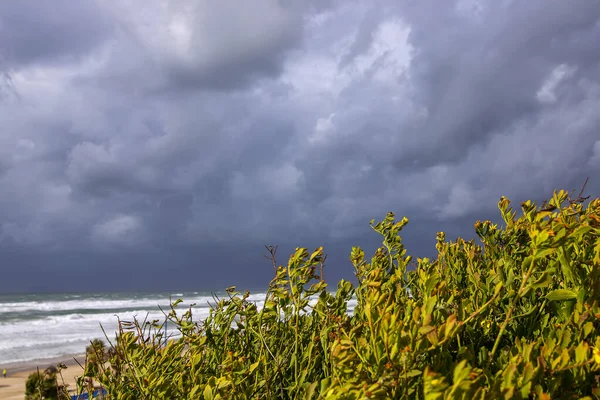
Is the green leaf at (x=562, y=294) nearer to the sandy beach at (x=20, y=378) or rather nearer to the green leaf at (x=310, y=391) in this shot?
the green leaf at (x=310, y=391)

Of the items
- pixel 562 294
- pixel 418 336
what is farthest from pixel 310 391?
pixel 562 294

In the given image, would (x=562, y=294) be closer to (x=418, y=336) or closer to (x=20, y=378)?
(x=418, y=336)

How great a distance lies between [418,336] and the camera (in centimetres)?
105

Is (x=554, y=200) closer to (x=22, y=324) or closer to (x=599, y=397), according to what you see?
(x=599, y=397)

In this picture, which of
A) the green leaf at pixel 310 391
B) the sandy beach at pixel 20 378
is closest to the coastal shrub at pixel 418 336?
the green leaf at pixel 310 391

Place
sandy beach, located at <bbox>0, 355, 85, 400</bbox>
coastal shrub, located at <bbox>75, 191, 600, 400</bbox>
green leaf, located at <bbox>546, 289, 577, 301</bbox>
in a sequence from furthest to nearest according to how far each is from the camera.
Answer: sandy beach, located at <bbox>0, 355, 85, 400</bbox> → green leaf, located at <bbox>546, 289, 577, 301</bbox> → coastal shrub, located at <bbox>75, 191, 600, 400</bbox>

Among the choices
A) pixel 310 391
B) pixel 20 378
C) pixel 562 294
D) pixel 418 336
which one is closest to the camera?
pixel 418 336

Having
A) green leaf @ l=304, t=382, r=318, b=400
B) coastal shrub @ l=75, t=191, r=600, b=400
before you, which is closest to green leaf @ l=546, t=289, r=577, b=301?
coastal shrub @ l=75, t=191, r=600, b=400

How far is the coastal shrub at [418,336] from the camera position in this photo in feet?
3.47

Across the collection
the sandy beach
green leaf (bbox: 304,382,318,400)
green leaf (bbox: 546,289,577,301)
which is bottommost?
the sandy beach

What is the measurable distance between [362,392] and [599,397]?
61 centimetres

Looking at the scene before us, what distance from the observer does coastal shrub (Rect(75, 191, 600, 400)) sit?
106 cm

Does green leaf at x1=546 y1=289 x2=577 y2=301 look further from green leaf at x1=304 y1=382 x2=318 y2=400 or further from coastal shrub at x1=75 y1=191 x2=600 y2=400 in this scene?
green leaf at x1=304 y1=382 x2=318 y2=400

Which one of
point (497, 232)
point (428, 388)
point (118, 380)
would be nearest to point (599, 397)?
point (428, 388)
